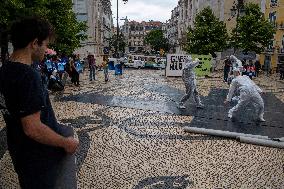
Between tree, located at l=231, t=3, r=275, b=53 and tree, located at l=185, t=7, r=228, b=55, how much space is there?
7.81 feet

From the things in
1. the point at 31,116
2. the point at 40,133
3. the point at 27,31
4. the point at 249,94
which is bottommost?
the point at 249,94

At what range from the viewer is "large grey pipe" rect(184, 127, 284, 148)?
7652 millimetres

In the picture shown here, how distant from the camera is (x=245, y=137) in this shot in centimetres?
797

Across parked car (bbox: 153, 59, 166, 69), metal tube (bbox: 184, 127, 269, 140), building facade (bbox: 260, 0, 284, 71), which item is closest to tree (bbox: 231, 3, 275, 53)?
building facade (bbox: 260, 0, 284, 71)

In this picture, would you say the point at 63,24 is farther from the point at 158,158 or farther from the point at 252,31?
the point at 158,158

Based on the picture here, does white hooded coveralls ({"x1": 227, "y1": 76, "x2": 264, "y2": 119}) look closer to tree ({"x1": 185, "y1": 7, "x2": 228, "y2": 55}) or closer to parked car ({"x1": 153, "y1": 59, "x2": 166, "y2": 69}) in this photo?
parked car ({"x1": 153, "y1": 59, "x2": 166, "y2": 69})

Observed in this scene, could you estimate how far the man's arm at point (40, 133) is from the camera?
2.19 m

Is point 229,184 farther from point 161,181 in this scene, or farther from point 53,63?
point 53,63

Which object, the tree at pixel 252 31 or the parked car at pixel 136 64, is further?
the parked car at pixel 136 64

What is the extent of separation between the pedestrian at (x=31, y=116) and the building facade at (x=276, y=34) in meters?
42.8

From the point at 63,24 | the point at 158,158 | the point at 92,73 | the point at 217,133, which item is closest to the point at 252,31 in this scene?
the point at 63,24

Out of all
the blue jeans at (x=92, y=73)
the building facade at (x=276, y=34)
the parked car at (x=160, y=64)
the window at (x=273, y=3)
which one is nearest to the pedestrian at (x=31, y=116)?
the blue jeans at (x=92, y=73)

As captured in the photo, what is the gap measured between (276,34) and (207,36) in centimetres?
934

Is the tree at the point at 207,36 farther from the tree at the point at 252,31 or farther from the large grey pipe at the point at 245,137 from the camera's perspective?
the large grey pipe at the point at 245,137
